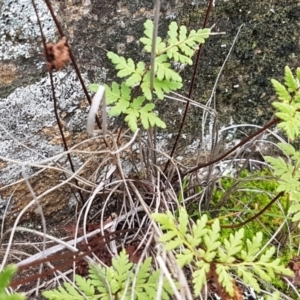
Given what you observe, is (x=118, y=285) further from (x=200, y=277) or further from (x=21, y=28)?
(x=21, y=28)

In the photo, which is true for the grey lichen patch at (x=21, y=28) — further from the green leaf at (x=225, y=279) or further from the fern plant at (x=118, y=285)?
the green leaf at (x=225, y=279)

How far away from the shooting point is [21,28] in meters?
1.31

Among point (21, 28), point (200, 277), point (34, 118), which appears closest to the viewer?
point (200, 277)

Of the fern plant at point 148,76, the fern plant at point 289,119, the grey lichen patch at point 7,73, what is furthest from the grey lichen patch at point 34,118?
the fern plant at point 289,119

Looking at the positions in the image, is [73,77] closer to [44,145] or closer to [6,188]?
[44,145]

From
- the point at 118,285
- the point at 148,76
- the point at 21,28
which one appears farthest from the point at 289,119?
the point at 21,28

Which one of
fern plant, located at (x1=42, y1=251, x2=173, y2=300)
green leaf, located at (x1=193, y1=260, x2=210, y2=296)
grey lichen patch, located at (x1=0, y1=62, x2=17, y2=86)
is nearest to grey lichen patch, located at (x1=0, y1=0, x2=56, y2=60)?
grey lichen patch, located at (x1=0, y1=62, x2=17, y2=86)

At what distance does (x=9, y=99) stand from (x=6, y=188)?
28 centimetres

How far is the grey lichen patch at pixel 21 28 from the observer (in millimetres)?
1278

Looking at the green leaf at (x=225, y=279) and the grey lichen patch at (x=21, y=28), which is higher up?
the grey lichen patch at (x=21, y=28)

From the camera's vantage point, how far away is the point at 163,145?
1694 mm

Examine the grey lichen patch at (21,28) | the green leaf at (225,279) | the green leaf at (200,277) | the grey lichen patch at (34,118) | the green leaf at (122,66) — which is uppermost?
the grey lichen patch at (21,28)

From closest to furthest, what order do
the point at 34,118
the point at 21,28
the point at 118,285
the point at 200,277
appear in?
the point at 200,277, the point at 118,285, the point at 21,28, the point at 34,118

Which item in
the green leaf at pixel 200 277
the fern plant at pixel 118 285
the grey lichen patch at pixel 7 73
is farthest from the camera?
the grey lichen patch at pixel 7 73
